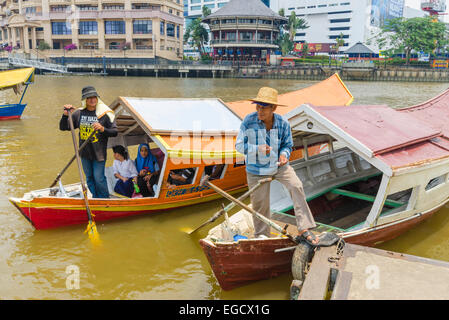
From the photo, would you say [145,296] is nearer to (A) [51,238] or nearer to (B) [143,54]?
(A) [51,238]

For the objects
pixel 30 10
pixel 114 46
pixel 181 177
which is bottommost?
pixel 181 177

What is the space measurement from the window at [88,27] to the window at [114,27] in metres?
1.89

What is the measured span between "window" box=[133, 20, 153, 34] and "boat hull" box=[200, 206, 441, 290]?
2468 inches

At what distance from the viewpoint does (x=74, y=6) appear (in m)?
63.8

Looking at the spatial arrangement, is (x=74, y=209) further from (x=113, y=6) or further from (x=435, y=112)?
(x=113, y=6)

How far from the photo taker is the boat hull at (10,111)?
18.0 meters

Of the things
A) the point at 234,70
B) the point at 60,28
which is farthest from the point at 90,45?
the point at 234,70

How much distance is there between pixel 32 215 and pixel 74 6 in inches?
2658

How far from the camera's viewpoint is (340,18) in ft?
286

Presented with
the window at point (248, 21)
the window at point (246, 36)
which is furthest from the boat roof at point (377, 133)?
the window at point (246, 36)

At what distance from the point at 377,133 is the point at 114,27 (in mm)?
65237

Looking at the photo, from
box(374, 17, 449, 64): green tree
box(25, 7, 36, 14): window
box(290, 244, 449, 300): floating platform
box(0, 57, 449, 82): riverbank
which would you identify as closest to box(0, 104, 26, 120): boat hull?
box(290, 244, 449, 300): floating platform

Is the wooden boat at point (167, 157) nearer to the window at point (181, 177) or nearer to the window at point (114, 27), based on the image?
the window at point (181, 177)
